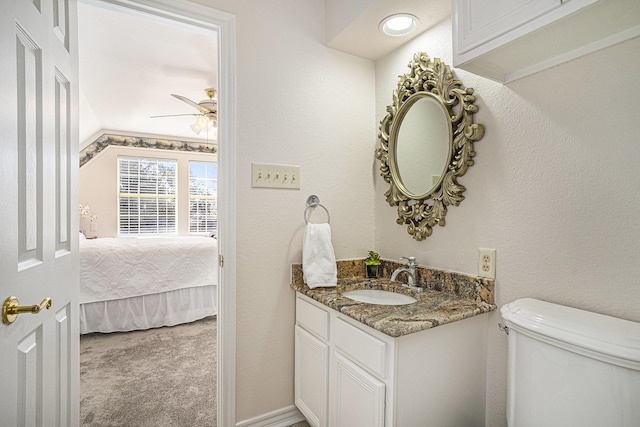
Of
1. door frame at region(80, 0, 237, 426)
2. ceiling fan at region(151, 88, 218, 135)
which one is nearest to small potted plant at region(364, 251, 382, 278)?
door frame at region(80, 0, 237, 426)

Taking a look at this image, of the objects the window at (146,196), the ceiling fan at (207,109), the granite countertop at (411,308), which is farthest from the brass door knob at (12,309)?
the window at (146,196)

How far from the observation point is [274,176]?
168cm

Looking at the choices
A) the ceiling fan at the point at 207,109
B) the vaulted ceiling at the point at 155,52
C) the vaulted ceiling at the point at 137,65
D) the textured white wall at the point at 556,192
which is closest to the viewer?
the textured white wall at the point at 556,192

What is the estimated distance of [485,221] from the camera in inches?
53.8

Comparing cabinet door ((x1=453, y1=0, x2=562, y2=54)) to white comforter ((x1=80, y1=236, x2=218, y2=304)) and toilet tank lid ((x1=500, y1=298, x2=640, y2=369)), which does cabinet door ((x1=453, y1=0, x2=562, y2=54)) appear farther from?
white comforter ((x1=80, y1=236, x2=218, y2=304))

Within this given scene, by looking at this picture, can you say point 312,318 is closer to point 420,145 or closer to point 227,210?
point 227,210

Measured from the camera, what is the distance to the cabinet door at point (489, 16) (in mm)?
907

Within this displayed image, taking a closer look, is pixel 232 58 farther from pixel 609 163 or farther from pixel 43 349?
pixel 609 163

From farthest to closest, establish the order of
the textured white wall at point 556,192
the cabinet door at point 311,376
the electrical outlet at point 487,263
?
the cabinet door at point 311,376, the electrical outlet at point 487,263, the textured white wall at point 556,192

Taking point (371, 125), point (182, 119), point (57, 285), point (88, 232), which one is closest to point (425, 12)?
point (371, 125)

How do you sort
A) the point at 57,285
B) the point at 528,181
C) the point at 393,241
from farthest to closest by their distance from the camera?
1. the point at 393,241
2. the point at 528,181
3. the point at 57,285

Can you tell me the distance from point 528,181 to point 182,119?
4.69m

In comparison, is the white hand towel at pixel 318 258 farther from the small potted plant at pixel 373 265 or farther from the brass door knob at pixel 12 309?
the brass door knob at pixel 12 309

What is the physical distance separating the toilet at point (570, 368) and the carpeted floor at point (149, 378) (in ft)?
5.13
